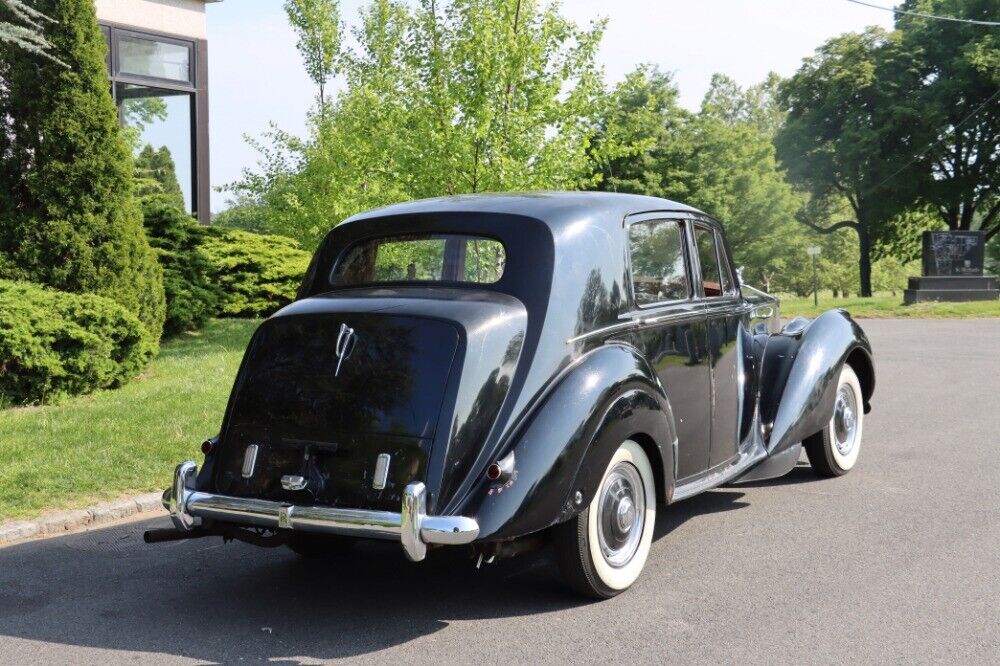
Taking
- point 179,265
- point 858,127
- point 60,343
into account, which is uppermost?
point 858,127

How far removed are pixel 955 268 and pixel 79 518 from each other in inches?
1361

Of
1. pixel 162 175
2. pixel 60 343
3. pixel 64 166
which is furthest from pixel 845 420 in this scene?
pixel 162 175

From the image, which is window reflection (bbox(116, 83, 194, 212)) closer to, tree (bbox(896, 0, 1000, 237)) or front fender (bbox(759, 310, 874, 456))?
front fender (bbox(759, 310, 874, 456))

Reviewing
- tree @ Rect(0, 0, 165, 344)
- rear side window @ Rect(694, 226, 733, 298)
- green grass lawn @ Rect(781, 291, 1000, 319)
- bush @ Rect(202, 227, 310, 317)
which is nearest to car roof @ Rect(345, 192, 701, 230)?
rear side window @ Rect(694, 226, 733, 298)

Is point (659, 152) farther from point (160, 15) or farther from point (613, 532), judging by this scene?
point (613, 532)

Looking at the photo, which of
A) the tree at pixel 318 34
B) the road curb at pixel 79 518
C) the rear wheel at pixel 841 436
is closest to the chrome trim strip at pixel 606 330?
the rear wheel at pixel 841 436

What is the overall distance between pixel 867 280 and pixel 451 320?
50283 mm

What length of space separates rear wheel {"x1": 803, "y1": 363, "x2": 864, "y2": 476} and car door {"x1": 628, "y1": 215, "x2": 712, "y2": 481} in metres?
1.69

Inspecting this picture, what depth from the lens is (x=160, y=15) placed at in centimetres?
1975

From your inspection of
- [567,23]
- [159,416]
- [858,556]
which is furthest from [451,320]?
[567,23]

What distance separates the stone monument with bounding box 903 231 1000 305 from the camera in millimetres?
35281

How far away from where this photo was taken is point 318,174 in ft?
85.8

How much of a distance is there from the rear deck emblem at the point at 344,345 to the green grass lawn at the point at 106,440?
299cm

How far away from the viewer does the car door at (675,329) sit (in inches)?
218
